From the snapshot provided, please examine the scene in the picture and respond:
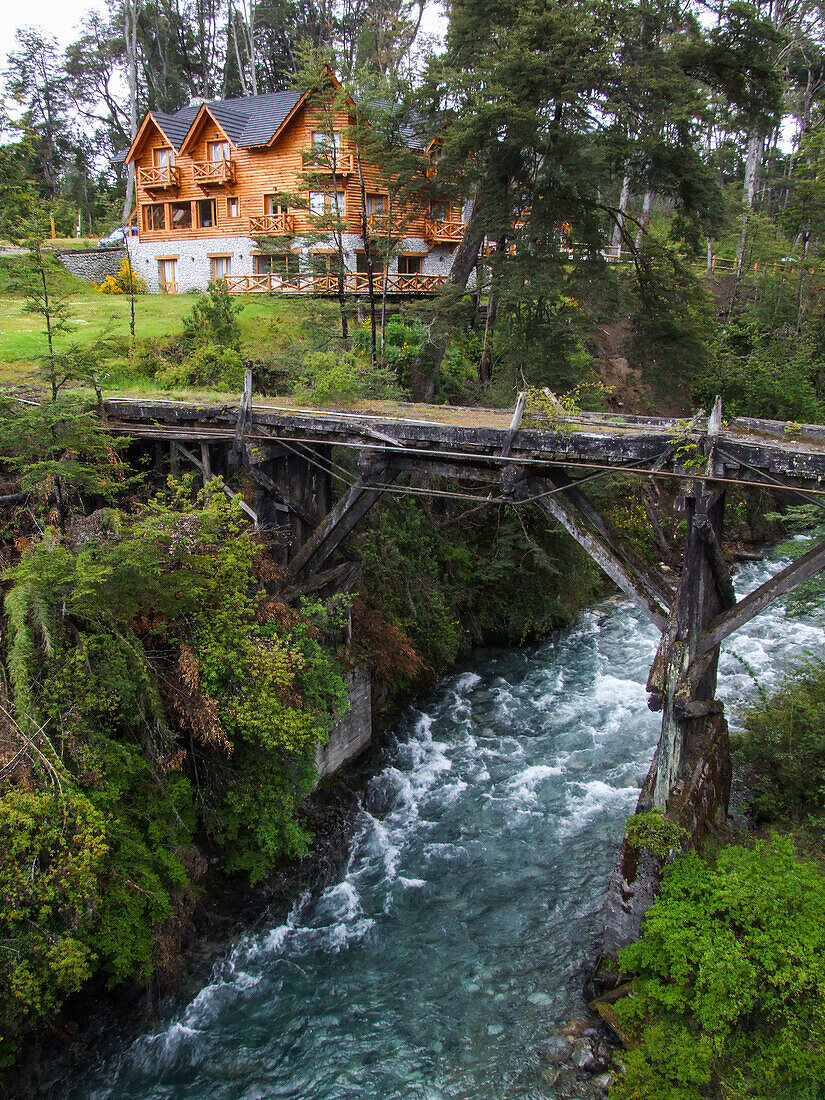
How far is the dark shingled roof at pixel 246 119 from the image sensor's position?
30.3 meters

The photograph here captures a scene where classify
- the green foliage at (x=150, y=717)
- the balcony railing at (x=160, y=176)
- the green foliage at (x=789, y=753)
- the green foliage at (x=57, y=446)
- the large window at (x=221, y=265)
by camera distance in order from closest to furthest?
the green foliage at (x=150, y=717), the green foliage at (x=57, y=446), the green foliage at (x=789, y=753), the large window at (x=221, y=265), the balcony railing at (x=160, y=176)

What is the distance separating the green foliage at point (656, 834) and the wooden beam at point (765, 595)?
181 centimetres

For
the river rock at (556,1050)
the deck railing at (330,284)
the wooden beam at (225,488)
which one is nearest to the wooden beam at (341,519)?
the wooden beam at (225,488)

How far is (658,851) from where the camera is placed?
757cm

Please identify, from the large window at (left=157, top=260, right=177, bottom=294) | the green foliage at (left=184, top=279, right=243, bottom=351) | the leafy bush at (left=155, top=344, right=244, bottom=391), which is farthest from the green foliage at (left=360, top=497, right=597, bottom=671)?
the large window at (left=157, top=260, right=177, bottom=294)

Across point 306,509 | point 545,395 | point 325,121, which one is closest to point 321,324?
point 325,121

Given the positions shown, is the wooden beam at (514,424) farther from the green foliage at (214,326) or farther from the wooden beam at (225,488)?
the green foliage at (214,326)

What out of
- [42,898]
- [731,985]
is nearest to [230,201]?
[42,898]

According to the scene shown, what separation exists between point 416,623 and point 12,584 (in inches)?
317

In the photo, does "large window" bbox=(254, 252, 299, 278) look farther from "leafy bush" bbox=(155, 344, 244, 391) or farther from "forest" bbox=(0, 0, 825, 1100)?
"leafy bush" bbox=(155, 344, 244, 391)

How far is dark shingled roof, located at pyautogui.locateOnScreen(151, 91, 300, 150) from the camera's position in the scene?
30311mm

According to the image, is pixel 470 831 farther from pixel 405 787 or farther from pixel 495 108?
pixel 495 108

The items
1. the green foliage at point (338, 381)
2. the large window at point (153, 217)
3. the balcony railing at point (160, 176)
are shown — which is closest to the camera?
the green foliage at point (338, 381)

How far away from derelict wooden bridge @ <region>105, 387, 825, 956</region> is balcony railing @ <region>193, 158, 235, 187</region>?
2448cm
